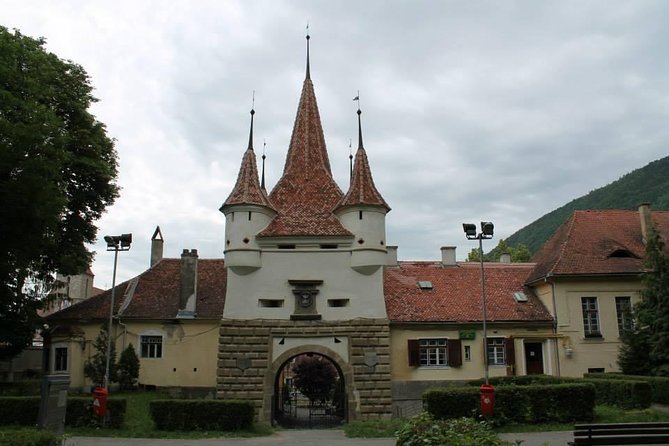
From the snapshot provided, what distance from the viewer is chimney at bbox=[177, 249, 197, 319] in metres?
29.0

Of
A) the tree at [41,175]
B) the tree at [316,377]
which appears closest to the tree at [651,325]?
the tree at [316,377]

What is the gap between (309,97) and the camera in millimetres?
32688

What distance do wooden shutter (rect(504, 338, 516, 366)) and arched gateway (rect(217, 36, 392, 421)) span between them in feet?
20.1

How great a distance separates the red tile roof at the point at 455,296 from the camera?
2817 centimetres

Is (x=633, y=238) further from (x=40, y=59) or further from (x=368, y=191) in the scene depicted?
(x=40, y=59)

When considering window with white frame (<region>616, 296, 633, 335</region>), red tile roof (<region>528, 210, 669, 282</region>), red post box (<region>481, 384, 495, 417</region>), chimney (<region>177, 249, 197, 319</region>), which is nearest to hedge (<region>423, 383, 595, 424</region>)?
red post box (<region>481, 384, 495, 417</region>)

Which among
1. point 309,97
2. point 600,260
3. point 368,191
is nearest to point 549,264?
point 600,260

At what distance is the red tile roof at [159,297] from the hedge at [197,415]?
910 cm

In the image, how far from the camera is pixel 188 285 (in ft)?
96.8

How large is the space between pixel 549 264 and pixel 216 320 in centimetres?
1671

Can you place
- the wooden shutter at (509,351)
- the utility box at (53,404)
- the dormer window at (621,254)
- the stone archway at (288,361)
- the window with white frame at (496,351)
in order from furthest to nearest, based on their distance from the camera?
1. the dormer window at (621,254)
2. the window with white frame at (496,351)
3. the wooden shutter at (509,351)
4. the stone archway at (288,361)
5. the utility box at (53,404)

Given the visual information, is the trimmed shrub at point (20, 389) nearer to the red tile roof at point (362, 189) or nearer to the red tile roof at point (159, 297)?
the red tile roof at point (159, 297)

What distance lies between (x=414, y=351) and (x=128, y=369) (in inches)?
526

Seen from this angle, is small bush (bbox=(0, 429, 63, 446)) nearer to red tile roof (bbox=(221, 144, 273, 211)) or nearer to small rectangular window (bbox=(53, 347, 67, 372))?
red tile roof (bbox=(221, 144, 273, 211))
